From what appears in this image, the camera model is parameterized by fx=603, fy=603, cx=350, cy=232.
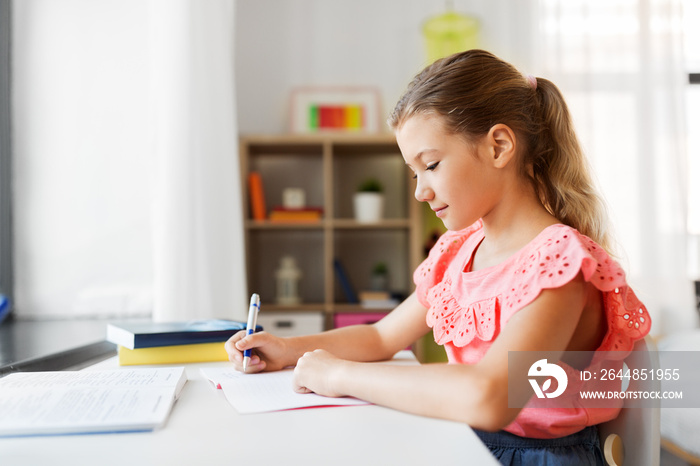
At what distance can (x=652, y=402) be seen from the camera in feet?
2.51

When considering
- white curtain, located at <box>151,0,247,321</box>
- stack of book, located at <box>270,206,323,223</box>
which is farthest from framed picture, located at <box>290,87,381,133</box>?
white curtain, located at <box>151,0,247,321</box>

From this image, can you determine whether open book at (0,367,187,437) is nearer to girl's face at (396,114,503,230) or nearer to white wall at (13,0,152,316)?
girl's face at (396,114,503,230)

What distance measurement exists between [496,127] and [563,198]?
162 millimetres

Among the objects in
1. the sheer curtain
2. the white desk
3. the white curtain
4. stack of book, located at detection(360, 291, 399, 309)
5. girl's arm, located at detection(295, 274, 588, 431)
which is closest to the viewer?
the white desk

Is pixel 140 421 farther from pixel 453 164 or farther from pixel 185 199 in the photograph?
pixel 185 199

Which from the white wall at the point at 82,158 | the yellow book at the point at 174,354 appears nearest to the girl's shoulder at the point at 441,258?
the yellow book at the point at 174,354

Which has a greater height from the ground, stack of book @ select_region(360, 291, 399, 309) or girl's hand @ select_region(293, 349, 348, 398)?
girl's hand @ select_region(293, 349, 348, 398)

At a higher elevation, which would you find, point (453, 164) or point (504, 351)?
point (453, 164)

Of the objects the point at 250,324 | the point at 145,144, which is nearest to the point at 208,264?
the point at 145,144

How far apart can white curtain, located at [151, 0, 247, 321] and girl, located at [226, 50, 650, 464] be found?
0.90 meters

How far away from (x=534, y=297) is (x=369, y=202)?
199 cm

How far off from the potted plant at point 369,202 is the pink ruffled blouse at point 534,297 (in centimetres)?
174

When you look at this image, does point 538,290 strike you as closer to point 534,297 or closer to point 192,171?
point 534,297

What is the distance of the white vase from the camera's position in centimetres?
273
